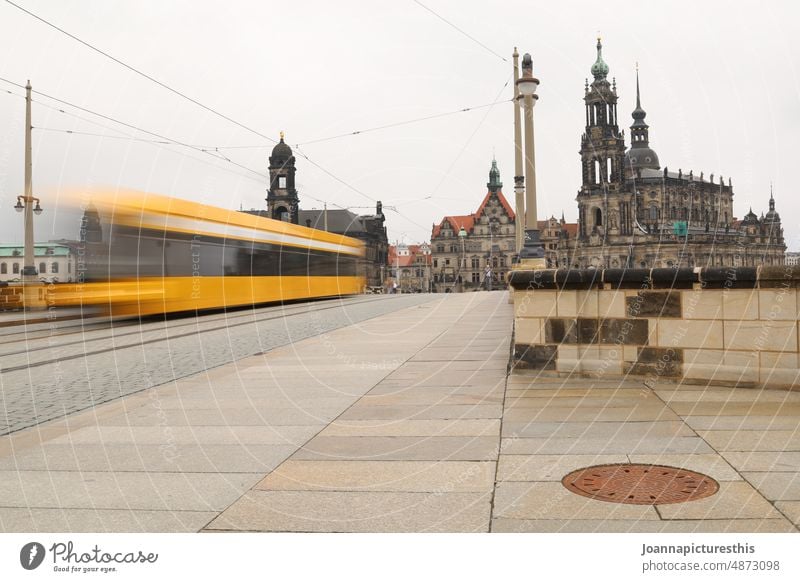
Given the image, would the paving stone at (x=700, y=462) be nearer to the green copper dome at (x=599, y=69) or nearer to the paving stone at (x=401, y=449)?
the paving stone at (x=401, y=449)

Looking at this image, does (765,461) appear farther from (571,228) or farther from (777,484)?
(571,228)

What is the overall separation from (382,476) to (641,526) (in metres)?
1.58

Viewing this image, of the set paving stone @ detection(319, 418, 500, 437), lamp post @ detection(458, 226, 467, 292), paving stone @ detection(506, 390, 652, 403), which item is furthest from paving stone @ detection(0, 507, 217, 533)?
lamp post @ detection(458, 226, 467, 292)

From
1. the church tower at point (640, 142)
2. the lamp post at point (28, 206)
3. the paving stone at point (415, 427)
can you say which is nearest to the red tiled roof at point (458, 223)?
the church tower at point (640, 142)

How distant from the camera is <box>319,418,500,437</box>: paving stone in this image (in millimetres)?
5625

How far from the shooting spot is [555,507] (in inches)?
146

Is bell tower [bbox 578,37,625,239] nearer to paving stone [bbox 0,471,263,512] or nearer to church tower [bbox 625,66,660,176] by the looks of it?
church tower [bbox 625,66,660,176]

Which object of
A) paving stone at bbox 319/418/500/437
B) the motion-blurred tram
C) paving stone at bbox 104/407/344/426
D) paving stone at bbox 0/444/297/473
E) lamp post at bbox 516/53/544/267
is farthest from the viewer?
the motion-blurred tram

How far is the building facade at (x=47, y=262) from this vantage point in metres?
17.7

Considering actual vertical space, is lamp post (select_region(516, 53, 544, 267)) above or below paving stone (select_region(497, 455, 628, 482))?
above

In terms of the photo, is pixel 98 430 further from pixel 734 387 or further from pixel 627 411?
pixel 734 387

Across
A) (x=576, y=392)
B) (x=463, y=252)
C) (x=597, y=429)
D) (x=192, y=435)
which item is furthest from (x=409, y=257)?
(x=597, y=429)

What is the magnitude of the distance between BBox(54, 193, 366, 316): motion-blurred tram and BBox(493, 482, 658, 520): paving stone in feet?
48.4
